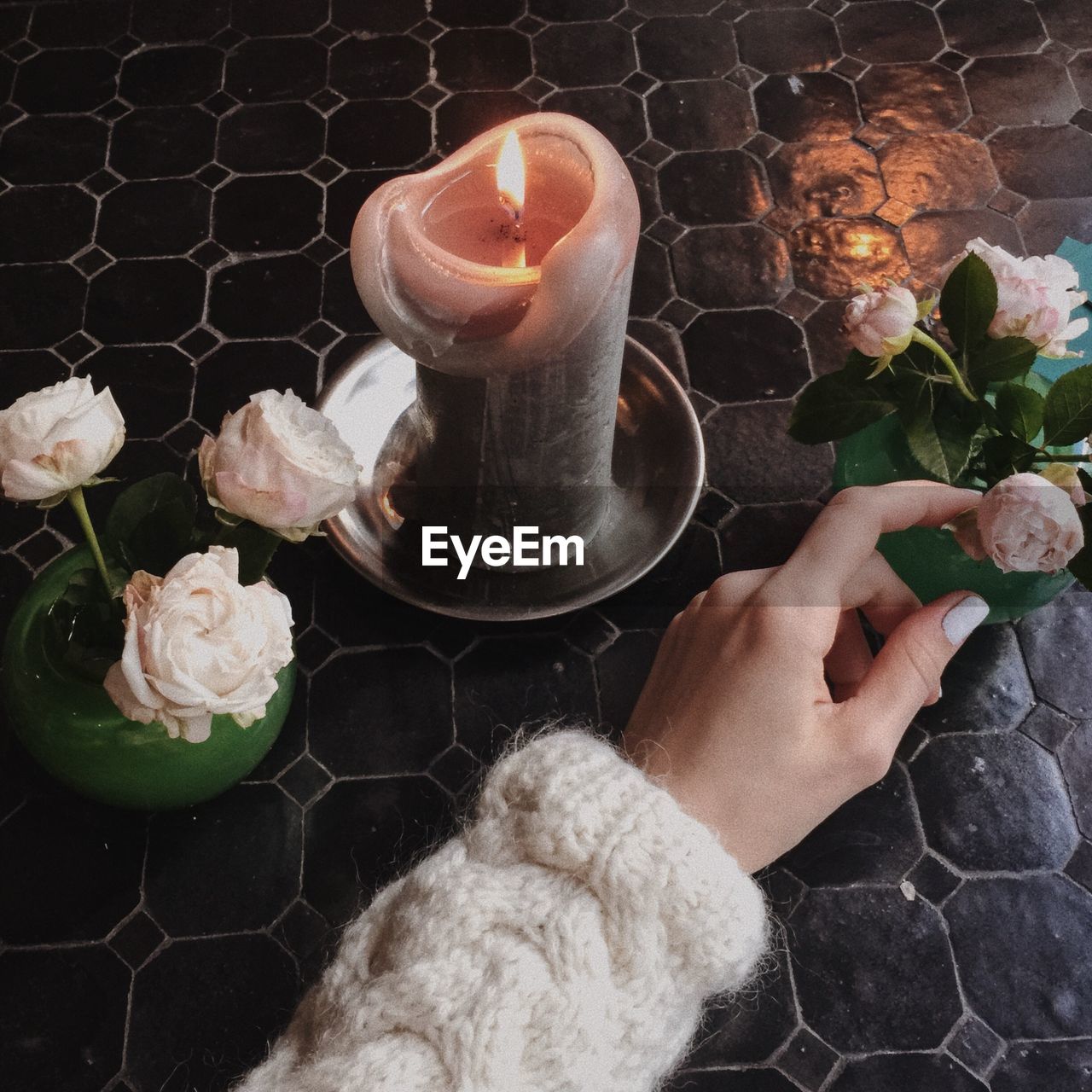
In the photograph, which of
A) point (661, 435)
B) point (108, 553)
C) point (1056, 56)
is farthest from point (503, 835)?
point (1056, 56)

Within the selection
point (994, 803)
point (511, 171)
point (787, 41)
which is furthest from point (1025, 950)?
point (787, 41)

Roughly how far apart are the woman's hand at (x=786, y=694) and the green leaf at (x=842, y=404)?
5cm

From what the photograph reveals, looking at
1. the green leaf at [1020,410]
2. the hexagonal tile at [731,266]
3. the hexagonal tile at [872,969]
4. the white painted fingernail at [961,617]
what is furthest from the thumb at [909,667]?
the hexagonal tile at [731,266]

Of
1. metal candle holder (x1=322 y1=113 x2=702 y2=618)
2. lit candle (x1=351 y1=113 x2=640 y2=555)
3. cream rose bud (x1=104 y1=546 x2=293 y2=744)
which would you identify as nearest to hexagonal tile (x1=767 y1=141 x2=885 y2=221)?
metal candle holder (x1=322 y1=113 x2=702 y2=618)

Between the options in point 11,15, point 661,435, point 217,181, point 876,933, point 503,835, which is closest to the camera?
point 503,835

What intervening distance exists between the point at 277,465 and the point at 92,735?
253 mm

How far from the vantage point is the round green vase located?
2.12 feet

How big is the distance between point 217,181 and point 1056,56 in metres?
0.94

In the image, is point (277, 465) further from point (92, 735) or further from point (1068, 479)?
point (1068, 479)

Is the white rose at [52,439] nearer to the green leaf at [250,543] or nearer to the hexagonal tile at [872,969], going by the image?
the green leaf at [250,543]

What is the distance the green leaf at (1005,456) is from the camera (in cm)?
60

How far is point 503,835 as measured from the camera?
52cm

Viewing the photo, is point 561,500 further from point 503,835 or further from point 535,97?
point 535,97

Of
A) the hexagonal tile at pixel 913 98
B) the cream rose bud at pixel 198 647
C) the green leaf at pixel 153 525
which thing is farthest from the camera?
the hexagonal tile at pixel 913 98
